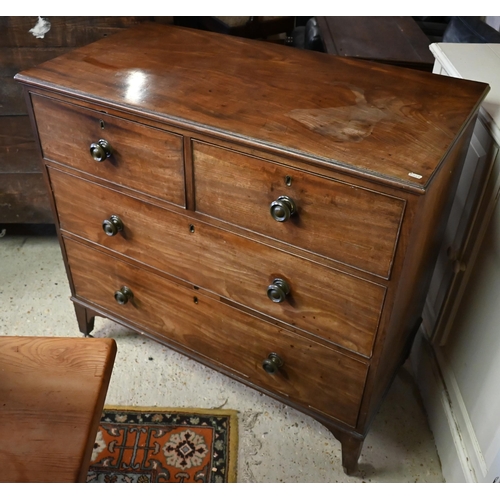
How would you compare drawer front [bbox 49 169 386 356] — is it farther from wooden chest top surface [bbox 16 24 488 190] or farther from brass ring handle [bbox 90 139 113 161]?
wooden chest top surface [bbox 16 24 488 190]

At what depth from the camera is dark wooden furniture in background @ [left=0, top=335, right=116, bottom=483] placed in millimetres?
674

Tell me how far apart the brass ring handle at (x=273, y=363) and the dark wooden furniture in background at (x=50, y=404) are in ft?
1.80

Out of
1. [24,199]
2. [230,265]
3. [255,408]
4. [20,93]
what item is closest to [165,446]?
[255,408]

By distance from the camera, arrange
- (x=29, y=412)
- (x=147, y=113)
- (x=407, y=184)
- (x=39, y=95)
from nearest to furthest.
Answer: (x=29, y=412), (x=407, y=184), (x=147, y=113), (x=39, y=95)

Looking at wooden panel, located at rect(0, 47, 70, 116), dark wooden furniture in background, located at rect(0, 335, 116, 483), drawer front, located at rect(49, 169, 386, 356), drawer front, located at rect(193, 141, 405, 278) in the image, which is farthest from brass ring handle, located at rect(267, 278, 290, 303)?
wooden panel, located at rect(0, 47, 70, 116)

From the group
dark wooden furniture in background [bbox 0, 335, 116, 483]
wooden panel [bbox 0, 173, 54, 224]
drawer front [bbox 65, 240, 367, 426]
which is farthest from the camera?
wooden panel [bbox 0, 173, 54, 224]

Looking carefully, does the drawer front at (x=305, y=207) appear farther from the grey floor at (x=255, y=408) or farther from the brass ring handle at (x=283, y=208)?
the grey floor at (x=255, y=408)

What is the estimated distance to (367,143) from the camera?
3.20ft

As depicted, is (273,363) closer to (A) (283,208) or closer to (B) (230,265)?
(B) (230,265)

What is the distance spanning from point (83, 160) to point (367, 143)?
0.70 meters

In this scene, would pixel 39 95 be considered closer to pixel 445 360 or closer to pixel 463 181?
pixel 463 181

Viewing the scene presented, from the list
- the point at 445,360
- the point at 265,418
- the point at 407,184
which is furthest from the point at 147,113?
the point at 445,360

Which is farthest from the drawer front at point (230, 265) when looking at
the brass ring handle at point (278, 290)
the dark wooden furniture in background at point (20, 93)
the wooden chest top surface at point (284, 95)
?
the dark wooden furniture in background at point (20, 93)

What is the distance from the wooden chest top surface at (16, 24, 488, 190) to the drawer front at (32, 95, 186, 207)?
0.05 m
